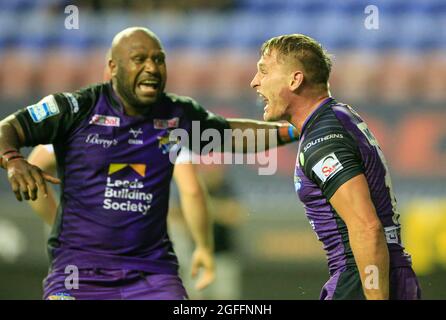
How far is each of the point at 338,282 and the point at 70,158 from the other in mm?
1878

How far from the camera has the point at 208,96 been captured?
32.1ft

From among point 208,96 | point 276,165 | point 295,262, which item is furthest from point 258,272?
point 208,96

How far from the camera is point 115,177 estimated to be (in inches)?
205

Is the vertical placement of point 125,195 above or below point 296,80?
below

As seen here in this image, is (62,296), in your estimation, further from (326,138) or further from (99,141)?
(326,138)

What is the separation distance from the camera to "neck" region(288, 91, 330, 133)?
14.2 feet

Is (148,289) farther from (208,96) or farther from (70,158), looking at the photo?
(208,96)

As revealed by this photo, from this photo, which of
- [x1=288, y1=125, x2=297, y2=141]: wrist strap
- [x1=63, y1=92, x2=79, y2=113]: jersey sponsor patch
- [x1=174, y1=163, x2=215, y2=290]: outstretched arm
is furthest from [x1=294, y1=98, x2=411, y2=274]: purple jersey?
[x1=174, y1=163, x2=215, y2=290]: outstretched arm

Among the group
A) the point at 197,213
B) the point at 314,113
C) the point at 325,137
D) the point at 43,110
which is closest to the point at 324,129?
the point at 325,137

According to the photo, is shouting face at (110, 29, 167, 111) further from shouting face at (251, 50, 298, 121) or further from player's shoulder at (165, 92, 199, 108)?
shouting face at (251, 50, 298, 121)

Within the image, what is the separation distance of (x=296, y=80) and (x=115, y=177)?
1428 millimetres

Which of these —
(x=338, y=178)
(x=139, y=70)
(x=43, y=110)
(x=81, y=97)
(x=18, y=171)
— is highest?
(x=139, y=70)

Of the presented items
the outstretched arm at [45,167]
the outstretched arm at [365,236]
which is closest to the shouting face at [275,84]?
the outstretched arm at [365,236]

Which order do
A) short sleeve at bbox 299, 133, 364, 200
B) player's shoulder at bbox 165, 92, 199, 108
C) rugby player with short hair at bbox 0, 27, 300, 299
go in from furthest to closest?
1. player's shoulder at bbox 165, 92, 199, 108
2. rugby player with short hair at bbox 0, 27, 300, 299
3. short sleeve at bbox 299, 133, 364, 200
